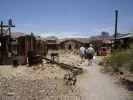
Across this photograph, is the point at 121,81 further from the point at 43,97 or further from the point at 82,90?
the point at 43,97

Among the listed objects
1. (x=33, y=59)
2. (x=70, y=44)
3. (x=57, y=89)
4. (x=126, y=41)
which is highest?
(x=126, y=41)

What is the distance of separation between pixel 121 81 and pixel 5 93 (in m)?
6.14

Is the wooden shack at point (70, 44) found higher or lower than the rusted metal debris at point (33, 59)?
lower

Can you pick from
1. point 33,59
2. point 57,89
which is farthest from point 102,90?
point 33,59

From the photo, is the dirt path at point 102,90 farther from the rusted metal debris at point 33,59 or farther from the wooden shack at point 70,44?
the wooden shack at point 70,44

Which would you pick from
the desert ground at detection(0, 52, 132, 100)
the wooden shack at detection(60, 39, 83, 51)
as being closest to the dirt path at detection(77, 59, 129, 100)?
the desert ground at detection(0, 52, 132, 100)

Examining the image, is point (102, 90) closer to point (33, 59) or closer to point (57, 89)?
point (57, 89)

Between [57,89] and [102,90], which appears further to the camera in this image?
[57,89]

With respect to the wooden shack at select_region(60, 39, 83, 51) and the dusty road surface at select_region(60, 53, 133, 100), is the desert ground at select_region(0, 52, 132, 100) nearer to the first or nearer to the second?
the dusty road surface at select_region(60, 53, 133, 100)

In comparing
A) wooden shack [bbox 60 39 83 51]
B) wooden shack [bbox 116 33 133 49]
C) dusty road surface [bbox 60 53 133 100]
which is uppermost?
wooden shack [bbox 116 33 133 49]

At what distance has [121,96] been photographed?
10500mm

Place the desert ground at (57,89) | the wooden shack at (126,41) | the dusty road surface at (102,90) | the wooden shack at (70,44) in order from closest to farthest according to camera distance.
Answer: the dusty road surface at (102,90) < the desert ground at (57,89) < the wooden shack at (126,41) < the wooden shack at (70,44)

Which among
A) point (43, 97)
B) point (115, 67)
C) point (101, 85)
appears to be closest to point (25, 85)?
point (43, 97)

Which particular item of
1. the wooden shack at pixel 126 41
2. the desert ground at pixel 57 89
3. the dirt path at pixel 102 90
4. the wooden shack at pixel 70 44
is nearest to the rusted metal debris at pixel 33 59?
the desert ground at pixel 57 89
